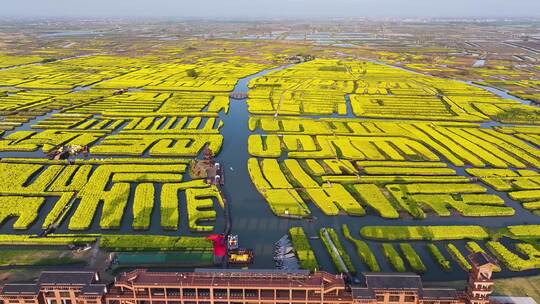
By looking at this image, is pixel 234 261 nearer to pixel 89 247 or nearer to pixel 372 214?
pixel 89 247

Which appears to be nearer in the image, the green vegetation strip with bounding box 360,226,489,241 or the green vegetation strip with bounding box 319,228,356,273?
the green vegetation strip with bounding box 319,228,356,273

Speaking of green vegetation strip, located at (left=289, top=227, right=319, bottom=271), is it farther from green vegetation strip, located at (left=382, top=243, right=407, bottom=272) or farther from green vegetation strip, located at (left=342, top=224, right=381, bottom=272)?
green vegetation strip, located at (left=382, top=243, right=407, bottom=272)

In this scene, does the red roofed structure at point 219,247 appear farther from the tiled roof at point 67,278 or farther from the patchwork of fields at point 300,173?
the tiled roof at point 67,278

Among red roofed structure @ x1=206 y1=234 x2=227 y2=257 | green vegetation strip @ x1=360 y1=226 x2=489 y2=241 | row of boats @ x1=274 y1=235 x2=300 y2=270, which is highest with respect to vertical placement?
red roofed structure @ x1=206 y1=234 x2=227 y2=257

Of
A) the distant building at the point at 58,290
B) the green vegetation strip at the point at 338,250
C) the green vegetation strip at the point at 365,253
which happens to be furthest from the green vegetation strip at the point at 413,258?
the distant building at the point at 58,290

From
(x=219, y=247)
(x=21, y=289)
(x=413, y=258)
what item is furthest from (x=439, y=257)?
(x=21, y=289)

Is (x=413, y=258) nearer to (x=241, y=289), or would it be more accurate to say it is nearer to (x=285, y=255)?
(x=285, y=255)

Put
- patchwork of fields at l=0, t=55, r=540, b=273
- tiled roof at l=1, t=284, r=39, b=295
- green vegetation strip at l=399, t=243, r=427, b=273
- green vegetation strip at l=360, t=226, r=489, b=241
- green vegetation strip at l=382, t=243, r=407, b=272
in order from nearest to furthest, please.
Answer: tiled roof at l=1, t=284, r=39, b=295 < green vegetation strip at l=399, t=243, r=427, b=273 < green vegetation strip at l=382, t=243, r=407, b=272 < patchwork of fields at l=0, t=55, r=540, b=273 < green vegetation strip at l=360, t=226, r=489, b=241

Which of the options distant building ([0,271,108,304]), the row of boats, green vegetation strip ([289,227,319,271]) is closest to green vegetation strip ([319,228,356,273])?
green vegetation strip ([289,227,319,271])
